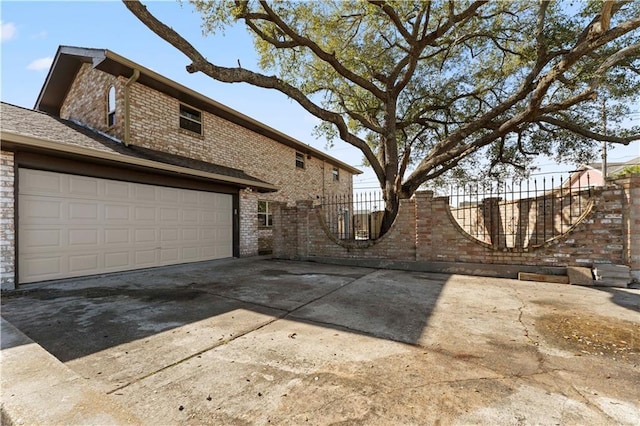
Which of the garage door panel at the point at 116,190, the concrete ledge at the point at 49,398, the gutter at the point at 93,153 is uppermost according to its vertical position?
the gutter at the point at 93,153

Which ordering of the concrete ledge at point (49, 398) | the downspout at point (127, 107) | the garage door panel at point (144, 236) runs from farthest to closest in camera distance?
the downspout at point (127, 107) → the garage door panel at point (144, 236) → the concrete ledge at point (49, 398)

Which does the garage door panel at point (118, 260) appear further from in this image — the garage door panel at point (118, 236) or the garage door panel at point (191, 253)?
the garage door panel at point (191, 253)

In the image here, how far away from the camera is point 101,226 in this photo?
7.01 meters

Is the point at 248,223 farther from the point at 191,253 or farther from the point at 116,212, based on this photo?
the point at 116,212

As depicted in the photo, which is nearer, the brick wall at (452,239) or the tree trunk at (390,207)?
the brick wall at (452,239)

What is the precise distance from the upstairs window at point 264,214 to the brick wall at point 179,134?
264mm

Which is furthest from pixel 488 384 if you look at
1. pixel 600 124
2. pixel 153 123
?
pixel 600 124

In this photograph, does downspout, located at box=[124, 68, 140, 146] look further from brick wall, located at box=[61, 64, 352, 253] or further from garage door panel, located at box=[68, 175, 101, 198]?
garage door panel, located at box=[68, 175, 101, 198]

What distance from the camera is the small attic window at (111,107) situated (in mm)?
8430

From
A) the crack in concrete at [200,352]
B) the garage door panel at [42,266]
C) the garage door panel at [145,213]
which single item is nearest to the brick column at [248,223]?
the garage door panel at [145,213]

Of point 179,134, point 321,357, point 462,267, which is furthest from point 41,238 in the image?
point 462,267

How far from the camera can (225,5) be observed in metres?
7.50

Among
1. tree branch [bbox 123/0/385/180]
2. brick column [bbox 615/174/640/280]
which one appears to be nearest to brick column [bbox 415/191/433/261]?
tree branch [bbox 123/0/385/180]

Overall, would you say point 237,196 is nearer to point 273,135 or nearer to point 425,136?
point 273,135
